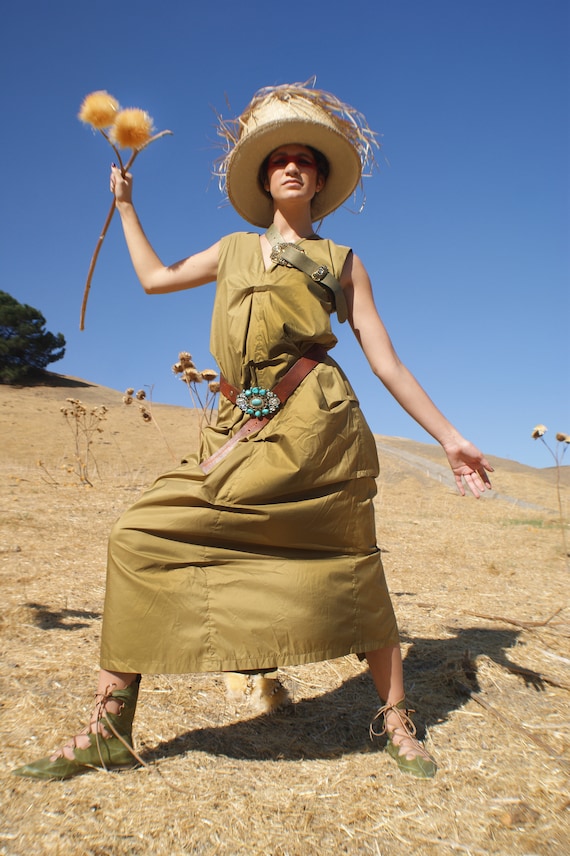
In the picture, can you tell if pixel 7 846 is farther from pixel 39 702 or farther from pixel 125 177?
pixel 125 177

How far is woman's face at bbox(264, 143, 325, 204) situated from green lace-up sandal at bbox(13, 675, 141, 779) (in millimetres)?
1715

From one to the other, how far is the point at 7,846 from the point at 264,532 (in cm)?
98

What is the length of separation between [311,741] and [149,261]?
1799 millimetres

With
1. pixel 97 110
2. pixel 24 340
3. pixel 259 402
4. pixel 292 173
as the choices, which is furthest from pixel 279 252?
pixel 24 340

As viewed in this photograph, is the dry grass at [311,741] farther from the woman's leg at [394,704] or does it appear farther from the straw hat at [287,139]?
the straw hat at [287,139]

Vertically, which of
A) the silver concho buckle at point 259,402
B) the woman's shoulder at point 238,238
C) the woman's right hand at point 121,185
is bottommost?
the silver concho buckle at point 259,402

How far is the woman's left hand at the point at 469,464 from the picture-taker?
2.11 m

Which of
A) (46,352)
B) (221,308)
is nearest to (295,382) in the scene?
(221,308)

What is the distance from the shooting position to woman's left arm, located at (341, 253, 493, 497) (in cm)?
214

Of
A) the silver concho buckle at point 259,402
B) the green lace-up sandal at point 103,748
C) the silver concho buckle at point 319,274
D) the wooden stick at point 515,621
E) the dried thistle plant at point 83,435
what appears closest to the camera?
the green lace-up sandal at point 103,748

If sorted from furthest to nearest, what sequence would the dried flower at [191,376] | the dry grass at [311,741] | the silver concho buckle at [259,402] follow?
1. the dried flower at [191,376]
2. the silver concho buckle at [259,402]
3. the dry grass at [311,741]

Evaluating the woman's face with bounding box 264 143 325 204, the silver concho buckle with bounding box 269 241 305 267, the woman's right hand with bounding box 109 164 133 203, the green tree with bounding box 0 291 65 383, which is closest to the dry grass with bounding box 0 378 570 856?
the silver concho buckle with bounding box 269 241 305 267

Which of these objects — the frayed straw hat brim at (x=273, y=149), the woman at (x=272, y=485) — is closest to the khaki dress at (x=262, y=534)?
the woman at (x=272, y=485)

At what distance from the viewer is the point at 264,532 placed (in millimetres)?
1931
